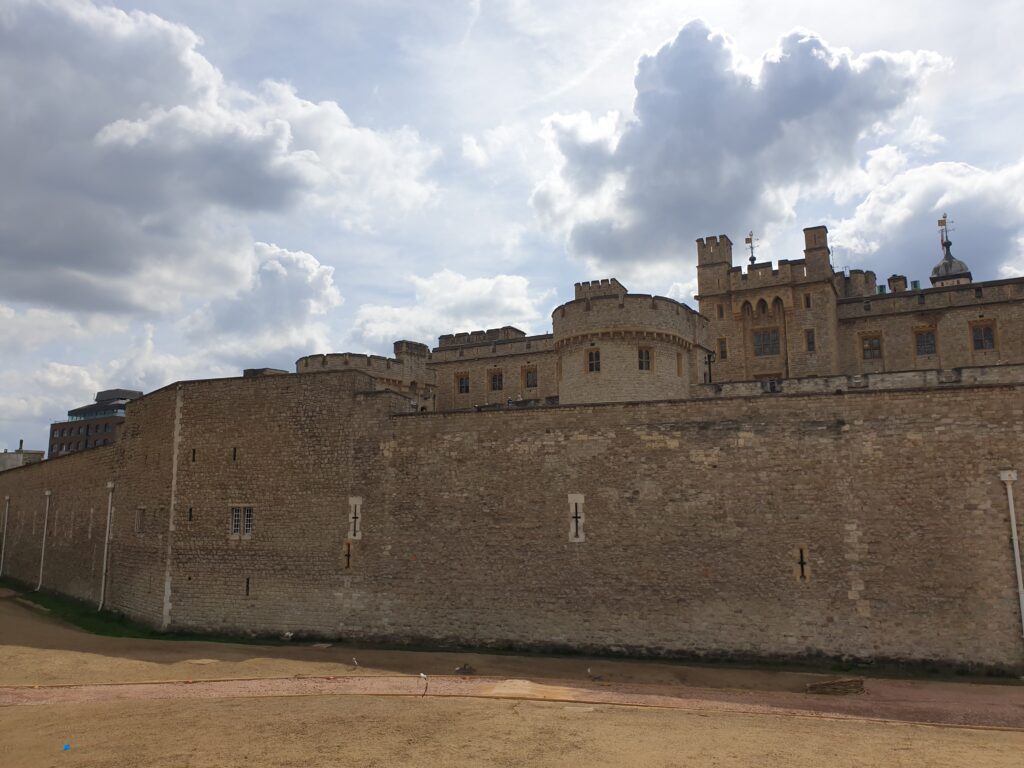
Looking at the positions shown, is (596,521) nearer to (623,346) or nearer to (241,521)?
(623,346)

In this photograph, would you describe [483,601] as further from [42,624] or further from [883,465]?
[42,624]

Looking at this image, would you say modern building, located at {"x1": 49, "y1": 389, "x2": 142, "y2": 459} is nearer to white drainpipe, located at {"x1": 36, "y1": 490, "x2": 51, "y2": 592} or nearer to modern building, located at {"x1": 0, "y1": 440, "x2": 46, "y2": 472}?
modern building, located at {"x1": 0, "y1": 440, "x2": 46, "y2": 472}

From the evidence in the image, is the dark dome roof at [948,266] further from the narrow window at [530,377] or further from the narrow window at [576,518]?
the narrow window at [576,518]

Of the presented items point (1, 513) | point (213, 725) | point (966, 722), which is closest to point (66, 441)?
point (1, 513)

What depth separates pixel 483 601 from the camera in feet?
71.3

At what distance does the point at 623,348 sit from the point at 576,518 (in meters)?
7.41

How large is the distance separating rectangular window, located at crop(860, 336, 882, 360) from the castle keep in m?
12.3

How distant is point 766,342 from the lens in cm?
4119

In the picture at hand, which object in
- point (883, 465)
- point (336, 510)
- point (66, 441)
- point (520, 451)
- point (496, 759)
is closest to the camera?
point (496, 759)

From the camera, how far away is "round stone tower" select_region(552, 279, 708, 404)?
26.2 m

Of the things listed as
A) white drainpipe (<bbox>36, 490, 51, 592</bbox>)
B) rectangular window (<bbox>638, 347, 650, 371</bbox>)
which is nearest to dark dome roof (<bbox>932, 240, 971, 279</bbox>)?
rectangular window (<bbox>638, 347, 650, 371</bbox>)

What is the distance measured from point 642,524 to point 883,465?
6335mm

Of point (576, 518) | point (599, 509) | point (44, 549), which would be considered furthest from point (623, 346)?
point (44, 549)

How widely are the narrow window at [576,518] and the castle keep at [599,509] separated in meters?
0.04
